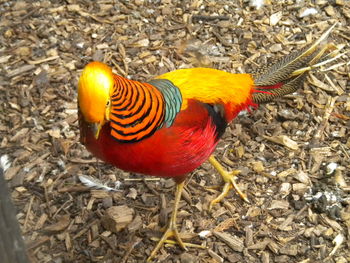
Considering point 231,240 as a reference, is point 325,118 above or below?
above

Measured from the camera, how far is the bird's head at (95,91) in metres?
2.12

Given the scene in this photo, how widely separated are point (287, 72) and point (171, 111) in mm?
1355

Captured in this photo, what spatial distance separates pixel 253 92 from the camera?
3.63 meters

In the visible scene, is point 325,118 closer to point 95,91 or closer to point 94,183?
point 94,183

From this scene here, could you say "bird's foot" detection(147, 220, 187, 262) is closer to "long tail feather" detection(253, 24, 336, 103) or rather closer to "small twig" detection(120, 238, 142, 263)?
"small twig" detection(120, 238, 142, 263)

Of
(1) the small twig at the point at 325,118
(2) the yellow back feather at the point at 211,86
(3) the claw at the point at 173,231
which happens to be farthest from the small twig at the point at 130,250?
(1) the small twig at the point at 325,118

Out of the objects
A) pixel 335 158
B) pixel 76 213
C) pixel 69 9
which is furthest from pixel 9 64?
pixel 335 158

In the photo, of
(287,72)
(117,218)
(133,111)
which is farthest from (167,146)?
(287,72)

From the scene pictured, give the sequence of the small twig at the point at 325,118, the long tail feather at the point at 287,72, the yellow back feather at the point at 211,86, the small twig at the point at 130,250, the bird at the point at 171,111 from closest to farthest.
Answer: the bird at the point at 171,111 → the yellow back feather at the point at 211,86 → the small twig at the point at 130,250 → the long tail feather at the point at 287,72 → the small twig at the point at 325,118

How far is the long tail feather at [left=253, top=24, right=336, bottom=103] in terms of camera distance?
3689mm

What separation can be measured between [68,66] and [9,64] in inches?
20.8

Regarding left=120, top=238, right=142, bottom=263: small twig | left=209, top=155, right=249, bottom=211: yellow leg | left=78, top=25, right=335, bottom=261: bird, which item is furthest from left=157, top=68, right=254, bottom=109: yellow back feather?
left=120, top=238, right=142, bottom=263: small twig

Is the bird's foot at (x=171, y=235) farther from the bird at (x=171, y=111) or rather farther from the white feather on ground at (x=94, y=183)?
the white feather on ground at (x=94, y=183)

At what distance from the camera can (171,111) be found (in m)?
2.80
